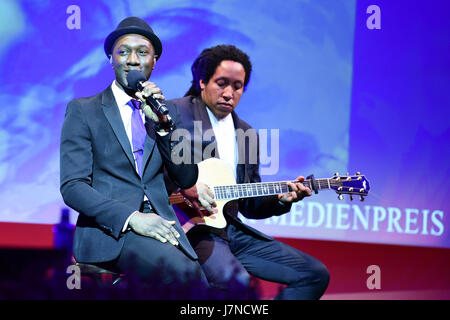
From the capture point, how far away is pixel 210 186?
10.2 feet

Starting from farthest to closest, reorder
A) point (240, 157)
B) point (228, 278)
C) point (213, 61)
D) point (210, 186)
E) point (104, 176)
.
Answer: point (213, 61) < point (240, 157) < point (210, 186) < point (228, 278) < point (104, 176)

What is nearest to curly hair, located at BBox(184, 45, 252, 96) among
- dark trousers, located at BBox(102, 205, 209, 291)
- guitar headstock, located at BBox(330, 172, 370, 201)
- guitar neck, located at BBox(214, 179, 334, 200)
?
guitar neck, located at BBox(214, 179, 334, 200)

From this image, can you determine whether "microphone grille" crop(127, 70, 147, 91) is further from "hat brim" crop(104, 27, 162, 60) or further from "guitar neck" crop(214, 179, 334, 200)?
"guitar neck" crop(214, 179, 334, 200)

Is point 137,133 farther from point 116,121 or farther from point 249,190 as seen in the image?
point 249,190

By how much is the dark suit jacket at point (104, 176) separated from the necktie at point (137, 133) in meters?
0.04

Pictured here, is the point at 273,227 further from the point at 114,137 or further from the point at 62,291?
the point at 62,291

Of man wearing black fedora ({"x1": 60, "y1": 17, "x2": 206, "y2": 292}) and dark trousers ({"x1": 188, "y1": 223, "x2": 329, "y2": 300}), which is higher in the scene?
man wearing black fedora ({"x1": 60, "y1": 17, "x2": 206, "y2": 292})

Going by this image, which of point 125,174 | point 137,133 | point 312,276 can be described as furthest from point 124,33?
point 312,276

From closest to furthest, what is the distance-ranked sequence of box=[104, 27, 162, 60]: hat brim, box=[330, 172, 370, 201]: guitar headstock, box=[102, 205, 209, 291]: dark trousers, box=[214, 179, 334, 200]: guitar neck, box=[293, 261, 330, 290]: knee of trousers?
box=[102, 205, 209, 291]: dark trousers < box=[104, 27, 162, 60]: hat brim < box=[293, 261, 330, 290]: knee of trousers < box=[214, 179, 334, 200]: guitar neck < box=[330, 172, 370, 201]: guitar headstock

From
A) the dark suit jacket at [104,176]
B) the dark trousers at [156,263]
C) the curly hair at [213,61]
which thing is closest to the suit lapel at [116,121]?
the dark suit jacket at [104,176]

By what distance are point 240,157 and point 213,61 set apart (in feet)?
2.20

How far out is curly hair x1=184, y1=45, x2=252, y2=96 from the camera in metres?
3.46

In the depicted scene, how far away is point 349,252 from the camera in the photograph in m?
4.22
